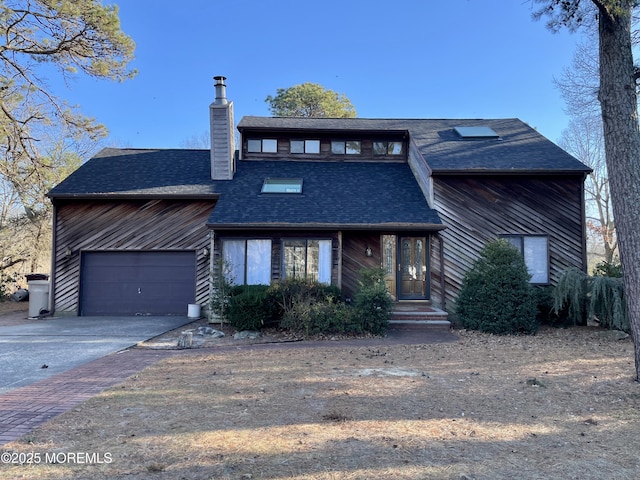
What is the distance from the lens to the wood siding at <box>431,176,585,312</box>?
35.9ft

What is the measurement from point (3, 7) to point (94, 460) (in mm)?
12540

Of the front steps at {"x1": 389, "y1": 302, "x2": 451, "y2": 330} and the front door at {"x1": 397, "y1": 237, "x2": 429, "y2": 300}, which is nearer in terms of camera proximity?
the front steps at {"x1": 389, "y1": 302, "x2": 451, "y2": 330}

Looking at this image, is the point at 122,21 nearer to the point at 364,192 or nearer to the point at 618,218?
the point at 364,192

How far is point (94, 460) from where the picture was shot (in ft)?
9.74

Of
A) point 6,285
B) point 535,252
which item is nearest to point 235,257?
point 535,252

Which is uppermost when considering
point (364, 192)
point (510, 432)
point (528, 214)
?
point (364, 192)

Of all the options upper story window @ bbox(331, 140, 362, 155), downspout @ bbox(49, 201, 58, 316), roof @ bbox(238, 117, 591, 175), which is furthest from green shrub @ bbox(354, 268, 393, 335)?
downspout @ bbox(49, 201, 58, 316)

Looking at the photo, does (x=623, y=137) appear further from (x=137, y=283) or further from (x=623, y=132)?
(x=137, y=283)

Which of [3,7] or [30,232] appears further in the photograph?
[30,232]

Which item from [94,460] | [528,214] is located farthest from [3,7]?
[528,214]

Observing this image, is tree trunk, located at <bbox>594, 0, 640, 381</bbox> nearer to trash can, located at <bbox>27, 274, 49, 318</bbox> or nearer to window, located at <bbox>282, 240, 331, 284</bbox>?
window, located at <bbox>282, 240, 331, 284</bbox>

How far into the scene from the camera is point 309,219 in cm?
1038

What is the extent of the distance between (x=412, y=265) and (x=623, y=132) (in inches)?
259

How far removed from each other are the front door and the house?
29mm
